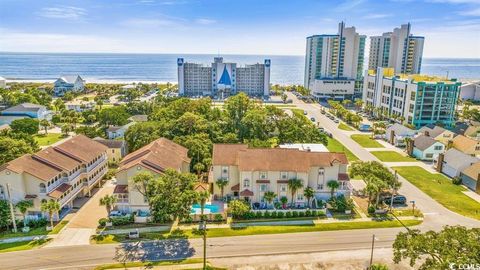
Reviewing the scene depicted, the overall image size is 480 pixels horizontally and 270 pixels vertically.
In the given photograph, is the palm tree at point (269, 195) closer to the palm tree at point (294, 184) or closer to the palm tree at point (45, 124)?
the palm tree at point (294, 184)

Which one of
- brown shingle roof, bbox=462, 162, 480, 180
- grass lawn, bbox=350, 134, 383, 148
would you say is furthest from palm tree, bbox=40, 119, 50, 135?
brown shingle roof, bbox=462, 162, 480, 180

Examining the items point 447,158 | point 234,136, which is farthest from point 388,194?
point 234,136

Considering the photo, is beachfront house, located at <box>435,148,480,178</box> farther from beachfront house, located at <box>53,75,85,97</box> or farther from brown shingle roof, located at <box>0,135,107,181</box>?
beachfront house, located at <box>53,75,85,97</box>

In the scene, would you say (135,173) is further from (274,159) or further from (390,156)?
(390,156)

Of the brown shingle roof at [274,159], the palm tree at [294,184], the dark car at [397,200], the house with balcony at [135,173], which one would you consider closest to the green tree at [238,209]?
the brown shingle roof at [274,159]

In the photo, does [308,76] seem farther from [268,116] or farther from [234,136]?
[234,136]
